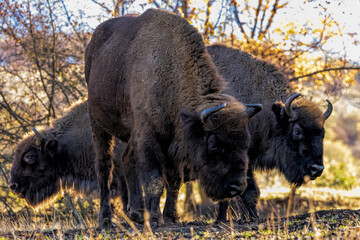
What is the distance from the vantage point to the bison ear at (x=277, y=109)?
7.55m

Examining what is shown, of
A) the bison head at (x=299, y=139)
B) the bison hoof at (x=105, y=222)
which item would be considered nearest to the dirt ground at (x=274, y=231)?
the bison hoof at (x=105, y=222)

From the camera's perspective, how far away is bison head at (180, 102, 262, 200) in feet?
17.7

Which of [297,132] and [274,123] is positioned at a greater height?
[274,123]

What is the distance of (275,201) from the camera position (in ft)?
43.1

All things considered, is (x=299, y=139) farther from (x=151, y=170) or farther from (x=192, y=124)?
(x=151, y=170)

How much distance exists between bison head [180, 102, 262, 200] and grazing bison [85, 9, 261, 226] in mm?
10

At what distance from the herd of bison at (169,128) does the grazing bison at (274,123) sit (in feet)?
0.05

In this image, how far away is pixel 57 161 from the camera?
9.66 meters

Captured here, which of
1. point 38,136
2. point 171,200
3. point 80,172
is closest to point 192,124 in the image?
point 171,200

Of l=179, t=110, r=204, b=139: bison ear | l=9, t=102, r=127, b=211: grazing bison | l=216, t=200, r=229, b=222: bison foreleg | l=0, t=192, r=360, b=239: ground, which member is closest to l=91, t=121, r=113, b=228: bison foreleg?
l=0, t=192, r=360, b=239: ground

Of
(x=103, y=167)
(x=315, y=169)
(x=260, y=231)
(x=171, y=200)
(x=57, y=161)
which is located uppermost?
(x=57, y=161)

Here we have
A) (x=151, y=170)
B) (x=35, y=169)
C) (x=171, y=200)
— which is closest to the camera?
(x=151, y=170)

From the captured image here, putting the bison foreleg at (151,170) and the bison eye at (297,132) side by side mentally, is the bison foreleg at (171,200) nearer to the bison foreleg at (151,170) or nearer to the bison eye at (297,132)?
the bison foreleg at (151,170)

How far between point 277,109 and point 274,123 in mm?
218
